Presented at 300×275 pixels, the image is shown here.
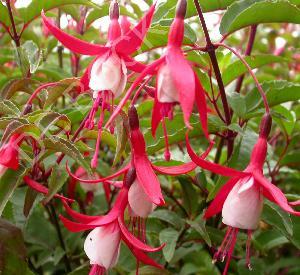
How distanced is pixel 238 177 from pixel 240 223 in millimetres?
60

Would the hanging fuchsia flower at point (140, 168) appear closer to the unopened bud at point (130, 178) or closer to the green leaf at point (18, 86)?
the unopened bud at point (130, 178)

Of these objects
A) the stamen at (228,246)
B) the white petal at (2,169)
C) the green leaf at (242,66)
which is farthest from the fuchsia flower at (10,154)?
the green leaf at (242,66)

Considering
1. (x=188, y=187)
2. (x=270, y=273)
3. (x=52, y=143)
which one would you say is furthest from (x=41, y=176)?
(x=270, y=273)

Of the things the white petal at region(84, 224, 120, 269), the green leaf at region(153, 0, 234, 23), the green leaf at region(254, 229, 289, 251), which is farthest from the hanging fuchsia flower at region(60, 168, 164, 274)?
the green leaf at region(254, 229, 289, 251)

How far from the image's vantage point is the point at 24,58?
91cm

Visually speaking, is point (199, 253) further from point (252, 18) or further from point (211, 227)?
point (252, 18)

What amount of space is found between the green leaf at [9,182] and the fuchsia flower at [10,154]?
0.02 metres

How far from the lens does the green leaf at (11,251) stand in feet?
2.59

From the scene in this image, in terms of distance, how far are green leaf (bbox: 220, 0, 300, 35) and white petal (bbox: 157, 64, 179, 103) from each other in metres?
0.28

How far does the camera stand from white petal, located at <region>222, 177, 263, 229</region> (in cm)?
67

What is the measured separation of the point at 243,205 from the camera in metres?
0.67

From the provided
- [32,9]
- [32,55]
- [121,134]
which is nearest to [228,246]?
[121,134]

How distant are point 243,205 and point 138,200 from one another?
0.14 m

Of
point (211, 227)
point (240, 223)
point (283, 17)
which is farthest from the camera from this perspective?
point (211, 227)
